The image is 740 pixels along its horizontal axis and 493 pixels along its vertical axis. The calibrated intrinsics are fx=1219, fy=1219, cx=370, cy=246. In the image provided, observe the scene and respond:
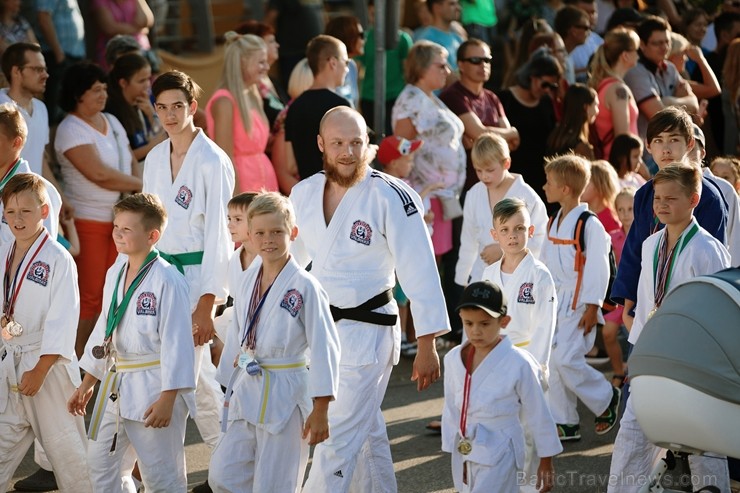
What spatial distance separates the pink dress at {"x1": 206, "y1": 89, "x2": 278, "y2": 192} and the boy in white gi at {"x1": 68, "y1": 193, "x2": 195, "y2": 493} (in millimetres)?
2997

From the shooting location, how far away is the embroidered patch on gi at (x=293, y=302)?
18.2 feet

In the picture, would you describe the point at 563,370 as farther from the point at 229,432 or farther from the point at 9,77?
the point at 9,77

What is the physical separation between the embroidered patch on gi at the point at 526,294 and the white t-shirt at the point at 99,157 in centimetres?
323

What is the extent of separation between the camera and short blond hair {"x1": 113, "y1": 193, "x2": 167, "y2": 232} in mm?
5883

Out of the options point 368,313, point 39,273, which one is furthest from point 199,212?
point 368,313

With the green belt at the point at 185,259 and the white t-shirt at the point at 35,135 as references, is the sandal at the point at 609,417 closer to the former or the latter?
the green belt at the point at 185,259

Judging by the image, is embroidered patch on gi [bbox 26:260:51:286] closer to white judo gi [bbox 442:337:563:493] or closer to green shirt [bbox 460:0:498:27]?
white judo gi [bbox 442:337:563:493]

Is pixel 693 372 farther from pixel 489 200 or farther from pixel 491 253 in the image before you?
pixel 489 200

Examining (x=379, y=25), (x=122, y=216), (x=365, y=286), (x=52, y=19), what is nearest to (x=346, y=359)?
(x=365, y=286)

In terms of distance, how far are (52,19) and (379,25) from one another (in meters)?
2.69

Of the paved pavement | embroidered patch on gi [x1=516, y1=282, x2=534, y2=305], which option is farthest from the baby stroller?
the paved pavement

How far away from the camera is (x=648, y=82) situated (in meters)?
11.1

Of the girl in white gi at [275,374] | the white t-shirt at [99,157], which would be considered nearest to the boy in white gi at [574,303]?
the girl in white gi at [275,374]

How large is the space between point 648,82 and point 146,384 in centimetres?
678
